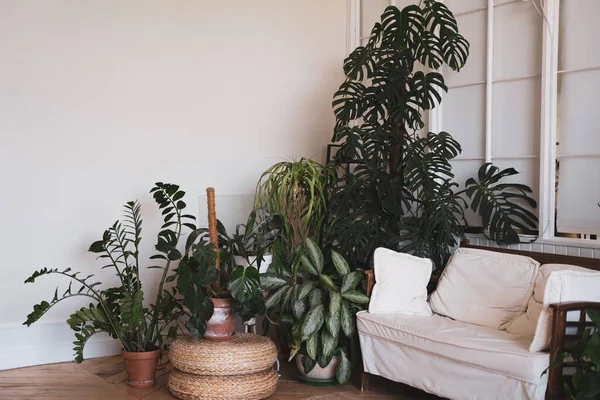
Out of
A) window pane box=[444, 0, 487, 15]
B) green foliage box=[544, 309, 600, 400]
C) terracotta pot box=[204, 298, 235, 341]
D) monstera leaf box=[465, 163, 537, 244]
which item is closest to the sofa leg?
terracotta pot box=[204, 298, 235, 341]

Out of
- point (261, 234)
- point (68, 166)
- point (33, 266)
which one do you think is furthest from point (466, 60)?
point (33, 266)

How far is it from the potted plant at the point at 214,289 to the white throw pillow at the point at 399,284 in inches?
28.3

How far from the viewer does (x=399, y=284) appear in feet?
13.7

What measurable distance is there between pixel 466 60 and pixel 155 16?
2302 millimetres

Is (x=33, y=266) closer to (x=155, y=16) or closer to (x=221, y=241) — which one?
(x=221, y=241)

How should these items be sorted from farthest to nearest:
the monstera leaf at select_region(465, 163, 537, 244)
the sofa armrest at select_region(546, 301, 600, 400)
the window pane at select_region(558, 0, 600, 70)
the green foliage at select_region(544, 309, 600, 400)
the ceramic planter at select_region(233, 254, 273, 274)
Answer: the ceramic planter at select_region(233, 254, 273, 274) → the monstera leaf at select_region(465, 163, 537, 244) → the window pane at select_region(558, 0, 600, 70) → the sofa armrest at select_region(546, 301, 600, 400) → the green foliage at select_region(544, 309, 600, 400)

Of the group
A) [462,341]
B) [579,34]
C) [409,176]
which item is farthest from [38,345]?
[579,34]

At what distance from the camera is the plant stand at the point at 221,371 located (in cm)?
395

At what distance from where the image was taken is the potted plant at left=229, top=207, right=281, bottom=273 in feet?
14.5

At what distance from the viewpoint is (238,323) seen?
5.33m

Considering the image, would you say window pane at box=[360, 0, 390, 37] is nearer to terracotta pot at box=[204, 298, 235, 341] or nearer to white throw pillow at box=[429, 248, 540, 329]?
white throw pillow at box=[429, 248, 540, 329]

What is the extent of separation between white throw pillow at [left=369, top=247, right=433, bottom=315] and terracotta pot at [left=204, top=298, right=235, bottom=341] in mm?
861

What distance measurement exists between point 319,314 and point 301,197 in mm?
1043

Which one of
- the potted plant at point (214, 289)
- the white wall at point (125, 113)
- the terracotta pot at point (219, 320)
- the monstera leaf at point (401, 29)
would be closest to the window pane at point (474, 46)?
the monstera leaf at point (401, 29)
